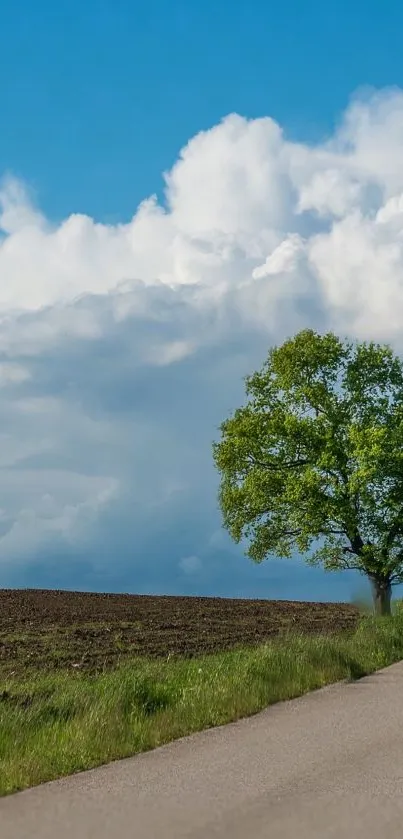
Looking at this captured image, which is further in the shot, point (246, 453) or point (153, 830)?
point (246, 453)

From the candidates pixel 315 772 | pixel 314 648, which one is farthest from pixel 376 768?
pixel 314 648

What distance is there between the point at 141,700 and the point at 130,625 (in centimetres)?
2093

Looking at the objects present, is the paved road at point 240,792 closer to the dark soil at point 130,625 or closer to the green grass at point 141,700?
the green grass at point 141,700

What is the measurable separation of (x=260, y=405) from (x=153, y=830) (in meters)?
28.8

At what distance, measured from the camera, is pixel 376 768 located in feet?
37.7

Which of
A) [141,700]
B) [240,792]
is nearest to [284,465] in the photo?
[141,700]

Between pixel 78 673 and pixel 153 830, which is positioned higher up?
pixel 78 673

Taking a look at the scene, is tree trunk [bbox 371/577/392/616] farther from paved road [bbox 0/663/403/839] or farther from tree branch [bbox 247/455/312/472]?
paved road [bbox 0/663/403/839]

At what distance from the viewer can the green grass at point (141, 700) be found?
12000mm

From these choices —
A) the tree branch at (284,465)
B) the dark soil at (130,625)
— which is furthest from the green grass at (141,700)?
the tree branch at (284,465)

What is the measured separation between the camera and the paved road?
9.15 metres

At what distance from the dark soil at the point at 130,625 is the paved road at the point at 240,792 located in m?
10.1

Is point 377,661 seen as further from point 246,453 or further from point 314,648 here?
point 246,453

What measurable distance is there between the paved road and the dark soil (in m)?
10.1
